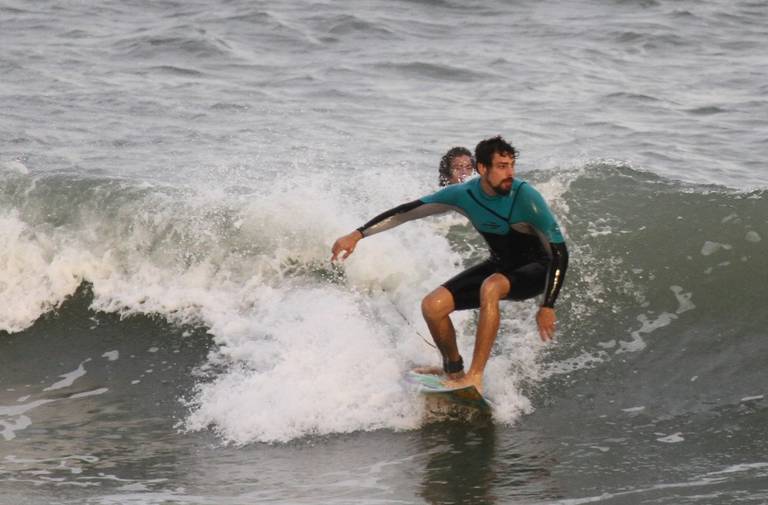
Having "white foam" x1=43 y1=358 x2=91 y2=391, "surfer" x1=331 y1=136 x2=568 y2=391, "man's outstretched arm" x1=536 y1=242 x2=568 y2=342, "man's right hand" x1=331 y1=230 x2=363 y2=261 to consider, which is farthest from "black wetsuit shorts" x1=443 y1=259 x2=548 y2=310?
"white foam" x1=43 y1=358 x2=91 y2=391

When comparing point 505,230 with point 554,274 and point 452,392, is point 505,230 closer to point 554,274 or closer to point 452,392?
point 554,274

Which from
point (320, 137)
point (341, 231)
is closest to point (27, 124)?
point (320, 137)

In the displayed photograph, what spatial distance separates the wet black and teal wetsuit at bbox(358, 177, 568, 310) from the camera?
685 centimetres

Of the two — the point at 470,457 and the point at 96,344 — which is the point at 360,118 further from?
the point at 470,457

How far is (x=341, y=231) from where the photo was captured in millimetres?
10016

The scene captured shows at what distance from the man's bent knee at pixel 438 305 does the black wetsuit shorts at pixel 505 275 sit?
38mm

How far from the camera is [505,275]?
23.0ft

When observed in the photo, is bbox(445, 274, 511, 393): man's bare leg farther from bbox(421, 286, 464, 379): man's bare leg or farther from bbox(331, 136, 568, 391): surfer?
bbox(421, 286, 464, 379): man's bare leg

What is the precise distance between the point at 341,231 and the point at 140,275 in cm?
171

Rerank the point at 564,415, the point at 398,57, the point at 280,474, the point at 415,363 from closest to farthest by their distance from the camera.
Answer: the point at 280,474 < the point at 564,415 < the point at 415,363 < the point at 398,57

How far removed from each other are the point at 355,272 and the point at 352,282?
86 millimetres

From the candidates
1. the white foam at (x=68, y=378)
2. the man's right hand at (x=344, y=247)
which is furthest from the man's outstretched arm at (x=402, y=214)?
the white foam at (x=68, y=378)

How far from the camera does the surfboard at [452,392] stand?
701 centimetres

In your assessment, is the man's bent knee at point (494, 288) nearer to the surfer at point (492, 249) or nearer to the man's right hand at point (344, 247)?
the surfer at point (492, 249)
